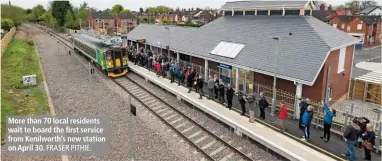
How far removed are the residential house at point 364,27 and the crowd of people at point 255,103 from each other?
38.4 meters

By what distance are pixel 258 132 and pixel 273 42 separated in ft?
21.1

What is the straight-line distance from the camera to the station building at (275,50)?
1350 centimetres

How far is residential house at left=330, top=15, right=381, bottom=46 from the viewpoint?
46594mm

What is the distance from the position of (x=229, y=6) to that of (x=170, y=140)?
48.1ft

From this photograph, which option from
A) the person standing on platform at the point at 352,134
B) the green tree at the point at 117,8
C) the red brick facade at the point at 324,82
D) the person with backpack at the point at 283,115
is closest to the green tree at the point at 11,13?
the red brick facade at the point at 324,82

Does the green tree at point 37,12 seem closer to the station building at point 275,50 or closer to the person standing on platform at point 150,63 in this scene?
the person standing on platform at point 150,63

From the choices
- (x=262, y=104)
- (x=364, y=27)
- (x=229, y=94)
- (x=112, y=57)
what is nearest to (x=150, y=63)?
(x=112, y=57)

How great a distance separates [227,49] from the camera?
58.7 feet

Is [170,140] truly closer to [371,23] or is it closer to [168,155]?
[168,155]

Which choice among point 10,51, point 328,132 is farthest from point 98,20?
point 328,132

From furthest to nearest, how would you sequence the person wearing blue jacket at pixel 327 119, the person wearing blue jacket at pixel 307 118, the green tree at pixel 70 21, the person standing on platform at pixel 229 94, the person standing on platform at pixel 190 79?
Answer: the green tree at pixel 70 21
the person standing on platform at pixel 190 79
the person standing on platform at pixel 229 94
the person wearing blue jacket at pixel 307 118
the person wearing blue jacket at pixel 327 119

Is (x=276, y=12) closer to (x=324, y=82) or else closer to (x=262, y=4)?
(x=262, y=4)

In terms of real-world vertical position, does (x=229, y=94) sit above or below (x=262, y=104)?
above

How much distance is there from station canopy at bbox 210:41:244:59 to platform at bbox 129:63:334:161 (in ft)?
10.2
